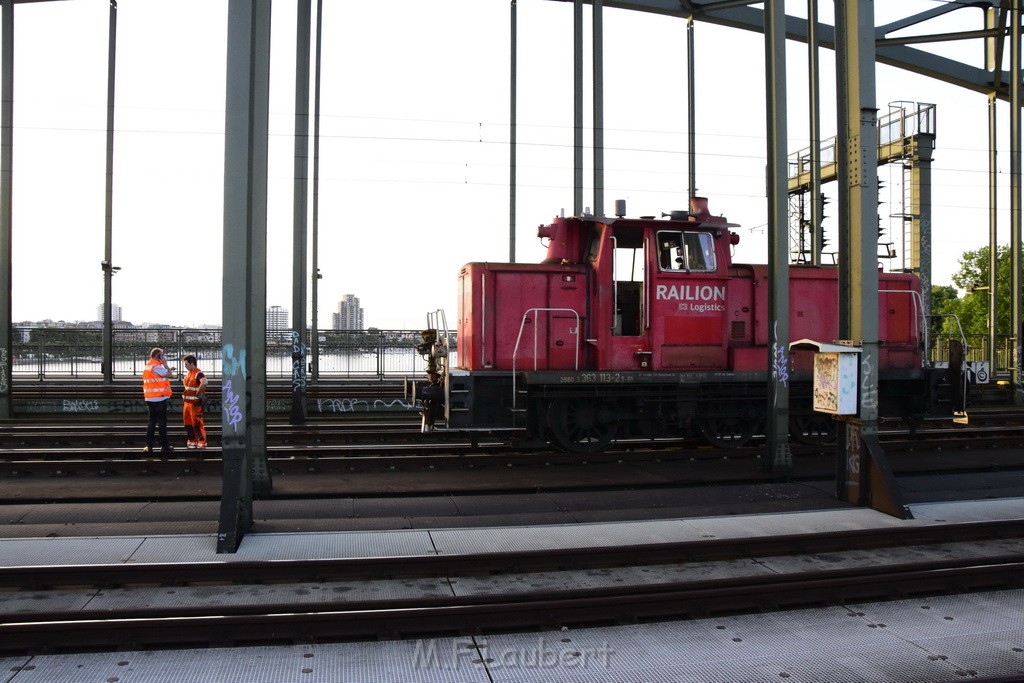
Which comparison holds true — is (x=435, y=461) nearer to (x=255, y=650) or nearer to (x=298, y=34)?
(x=255, y=650)

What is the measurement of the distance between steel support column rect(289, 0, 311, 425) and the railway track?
1026 centimetres

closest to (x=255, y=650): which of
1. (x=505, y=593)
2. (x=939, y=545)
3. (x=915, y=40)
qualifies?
(x=505, y=593)

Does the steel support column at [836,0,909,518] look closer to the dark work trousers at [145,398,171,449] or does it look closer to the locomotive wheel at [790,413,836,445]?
the locomotive wheel at [790,413,836,445]

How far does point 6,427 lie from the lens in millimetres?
15859

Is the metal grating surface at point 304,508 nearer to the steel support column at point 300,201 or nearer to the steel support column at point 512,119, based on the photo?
the steel support column at point 300,201

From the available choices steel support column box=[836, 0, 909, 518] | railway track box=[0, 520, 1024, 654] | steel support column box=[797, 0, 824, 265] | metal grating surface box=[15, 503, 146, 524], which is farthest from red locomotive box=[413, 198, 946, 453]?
railway track box=[0, 520, 1024, 654]

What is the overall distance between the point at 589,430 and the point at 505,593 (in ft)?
20.8

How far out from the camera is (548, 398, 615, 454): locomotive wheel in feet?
38.1

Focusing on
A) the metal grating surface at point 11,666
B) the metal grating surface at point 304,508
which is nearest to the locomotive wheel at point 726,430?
the metal grating surface at point 304,508

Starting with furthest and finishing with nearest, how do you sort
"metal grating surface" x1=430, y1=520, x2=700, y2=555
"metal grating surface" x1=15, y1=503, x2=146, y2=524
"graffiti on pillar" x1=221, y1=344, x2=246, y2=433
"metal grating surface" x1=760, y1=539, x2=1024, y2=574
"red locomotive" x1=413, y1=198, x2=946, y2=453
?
"red locomotive" x1=413, y1=198, x2=946, y2=453
"metal grating surface" x1=15, y1=503, x2=146, y2=524
"graffiti on pillar" x1=221, y1=344, x2=246, y2=433
"metal grating surface" x1=430, y1=520, x2=700, y2=555
"metal grating surface" x1=760, y1=539, x2=1024, y2=574

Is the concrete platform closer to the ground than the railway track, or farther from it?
closer to the ground

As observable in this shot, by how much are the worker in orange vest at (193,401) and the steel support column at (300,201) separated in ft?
11.2

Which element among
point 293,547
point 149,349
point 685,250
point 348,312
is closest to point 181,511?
point 293,547

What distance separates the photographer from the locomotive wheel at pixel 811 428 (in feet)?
42.6
